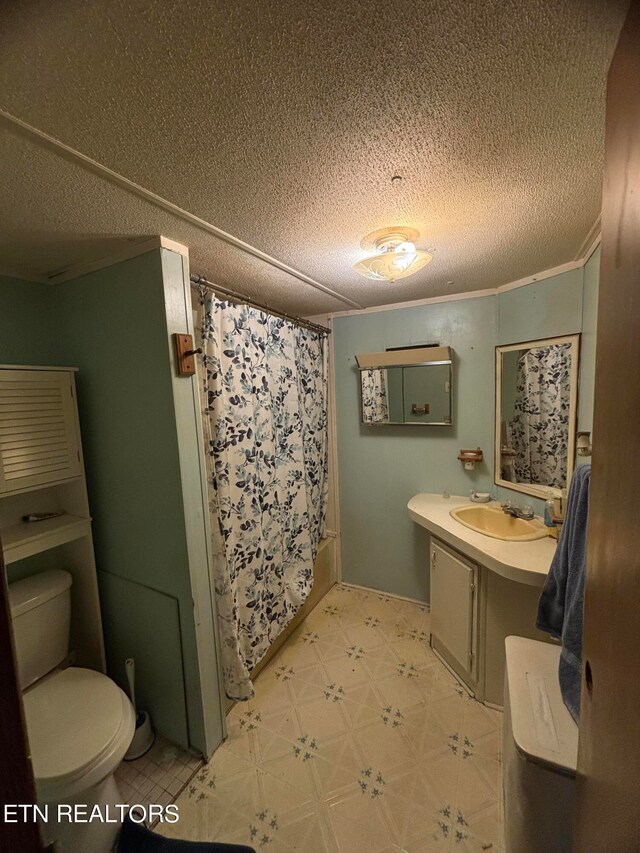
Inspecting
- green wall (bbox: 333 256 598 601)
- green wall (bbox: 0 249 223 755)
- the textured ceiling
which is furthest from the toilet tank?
green wall (bbox: 333 256 598 601)

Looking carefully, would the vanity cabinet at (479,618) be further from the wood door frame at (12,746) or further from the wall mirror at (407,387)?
the wood door frame at (12,746)

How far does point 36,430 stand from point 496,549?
6.81ft

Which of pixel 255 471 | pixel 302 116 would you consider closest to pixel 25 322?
pixel 255 471

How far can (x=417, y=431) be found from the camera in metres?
2.33

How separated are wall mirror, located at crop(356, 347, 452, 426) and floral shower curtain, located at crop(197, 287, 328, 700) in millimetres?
438

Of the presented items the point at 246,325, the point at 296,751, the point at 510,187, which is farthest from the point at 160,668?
the point at 510,187

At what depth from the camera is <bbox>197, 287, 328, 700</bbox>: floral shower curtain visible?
1.53 m

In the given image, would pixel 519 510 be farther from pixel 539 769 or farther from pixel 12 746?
pixel 12 746

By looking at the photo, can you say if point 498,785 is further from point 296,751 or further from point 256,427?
point 256,427

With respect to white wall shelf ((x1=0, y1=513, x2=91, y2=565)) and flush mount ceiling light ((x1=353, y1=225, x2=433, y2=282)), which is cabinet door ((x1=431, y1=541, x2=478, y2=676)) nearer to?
flush mount ceiling light ((x1=353, y1=225, x2=433, y2=282))

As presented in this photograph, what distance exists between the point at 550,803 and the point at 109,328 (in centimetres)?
216

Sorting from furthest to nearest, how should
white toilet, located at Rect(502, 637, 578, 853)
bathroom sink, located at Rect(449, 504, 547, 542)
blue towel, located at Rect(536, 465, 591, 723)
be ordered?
bathroom sink, located at Rect(449, 504, 547, 542) → blue towel, located at Rect(536, 465, 591, 723) → white toilet, located at Rect(502, 637, 578, 853)

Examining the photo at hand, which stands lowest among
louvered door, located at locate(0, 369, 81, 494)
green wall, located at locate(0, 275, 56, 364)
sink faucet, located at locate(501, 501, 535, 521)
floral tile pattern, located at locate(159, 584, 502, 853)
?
floral tile pattern, located at locate(159, 584, 502, 853)

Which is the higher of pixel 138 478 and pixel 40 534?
pixel 138 478
